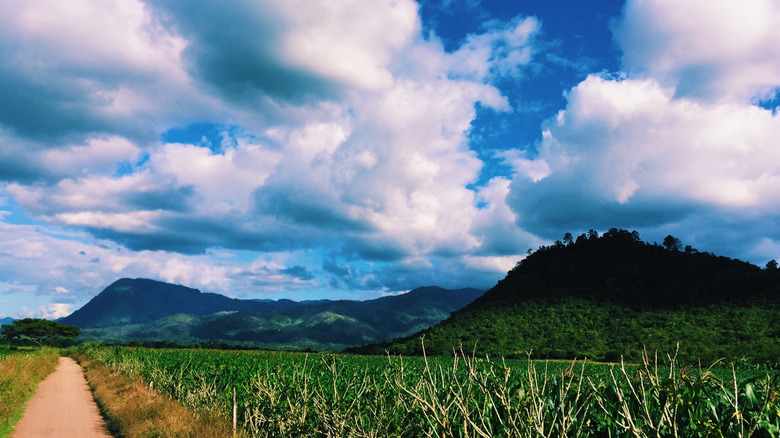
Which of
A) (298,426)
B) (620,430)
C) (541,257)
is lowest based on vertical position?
(298,426)

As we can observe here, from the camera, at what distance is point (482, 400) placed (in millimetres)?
10188

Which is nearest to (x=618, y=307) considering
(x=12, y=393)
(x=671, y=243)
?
(x=671, y=243)

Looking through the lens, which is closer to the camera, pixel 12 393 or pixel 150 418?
pixel 150 418

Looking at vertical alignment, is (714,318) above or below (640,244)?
below

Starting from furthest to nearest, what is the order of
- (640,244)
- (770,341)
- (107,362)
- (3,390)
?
(640,244) < (770,341) < (107,362) < (3,390)

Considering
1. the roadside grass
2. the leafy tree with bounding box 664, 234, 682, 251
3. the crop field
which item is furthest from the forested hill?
the crop field

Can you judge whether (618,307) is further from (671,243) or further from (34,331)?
(34,331)

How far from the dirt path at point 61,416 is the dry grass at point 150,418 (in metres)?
0.66

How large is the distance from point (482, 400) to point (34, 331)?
524 feet

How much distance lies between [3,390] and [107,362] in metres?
33.7

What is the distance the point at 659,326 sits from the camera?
105312mm

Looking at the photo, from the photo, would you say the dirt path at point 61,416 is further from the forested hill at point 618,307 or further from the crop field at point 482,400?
the forested hill at point 618,307

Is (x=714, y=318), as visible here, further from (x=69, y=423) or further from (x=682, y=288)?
(x=69, y=423)

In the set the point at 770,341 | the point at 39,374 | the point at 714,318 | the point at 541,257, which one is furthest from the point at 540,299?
the point at 39,374
